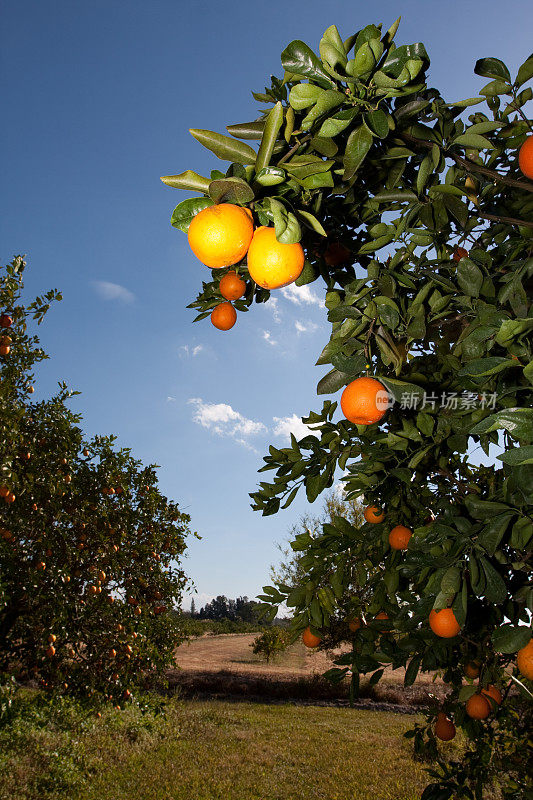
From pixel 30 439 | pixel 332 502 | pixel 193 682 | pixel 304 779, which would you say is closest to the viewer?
pixel 30 439

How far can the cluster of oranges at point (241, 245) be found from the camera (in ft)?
3.46

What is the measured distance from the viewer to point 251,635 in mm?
22625

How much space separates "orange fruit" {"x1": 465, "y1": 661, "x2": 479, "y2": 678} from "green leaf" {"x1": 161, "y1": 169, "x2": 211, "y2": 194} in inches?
110

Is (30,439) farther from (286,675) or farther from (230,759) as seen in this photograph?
(286,675)

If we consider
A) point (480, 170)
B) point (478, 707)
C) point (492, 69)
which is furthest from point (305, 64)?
point (478, 707)

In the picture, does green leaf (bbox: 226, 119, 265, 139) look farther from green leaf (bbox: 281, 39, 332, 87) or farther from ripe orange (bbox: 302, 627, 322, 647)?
ripe orange (bbox: 302, 627, 322, 647)

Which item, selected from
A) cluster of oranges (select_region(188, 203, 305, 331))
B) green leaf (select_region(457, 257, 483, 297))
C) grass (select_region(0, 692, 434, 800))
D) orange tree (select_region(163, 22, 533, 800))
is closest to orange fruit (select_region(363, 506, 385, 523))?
orange tree (select_region(163, 22, 533, 800))

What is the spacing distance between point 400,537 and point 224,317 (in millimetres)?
1359

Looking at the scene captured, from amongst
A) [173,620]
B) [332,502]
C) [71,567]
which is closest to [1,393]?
[71,567]

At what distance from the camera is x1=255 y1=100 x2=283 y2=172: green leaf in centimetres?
106

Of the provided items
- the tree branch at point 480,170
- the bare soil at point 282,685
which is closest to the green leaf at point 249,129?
the tree branch at point 480,170

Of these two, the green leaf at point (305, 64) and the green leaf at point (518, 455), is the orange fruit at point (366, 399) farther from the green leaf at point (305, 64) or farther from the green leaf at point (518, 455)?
the green leaf at point (305, 64)

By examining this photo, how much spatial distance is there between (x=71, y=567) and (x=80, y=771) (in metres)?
2.34

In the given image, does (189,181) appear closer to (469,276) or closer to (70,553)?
(469,276)
